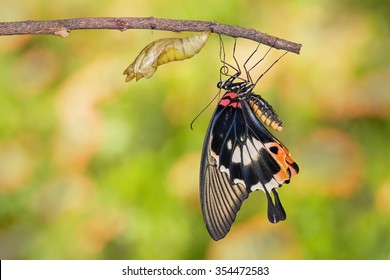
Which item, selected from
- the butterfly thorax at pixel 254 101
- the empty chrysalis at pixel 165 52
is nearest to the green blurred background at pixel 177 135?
the butterfly thorax at pixel 254 101

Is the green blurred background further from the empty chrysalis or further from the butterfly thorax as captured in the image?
the empty chrysalis

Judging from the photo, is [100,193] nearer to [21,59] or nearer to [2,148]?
[2,148]

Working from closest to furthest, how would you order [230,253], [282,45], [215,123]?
[282,45]
[215,123]
[230,253]

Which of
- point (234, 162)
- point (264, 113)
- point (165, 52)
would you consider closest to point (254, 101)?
point (264, 113)

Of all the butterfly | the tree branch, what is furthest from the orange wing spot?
the tree branch

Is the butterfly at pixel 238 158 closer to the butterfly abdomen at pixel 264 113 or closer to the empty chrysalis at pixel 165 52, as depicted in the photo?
the butterfly abdomen at pixel 264 113

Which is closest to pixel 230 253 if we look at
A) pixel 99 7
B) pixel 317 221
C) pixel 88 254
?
pixel 317 221
